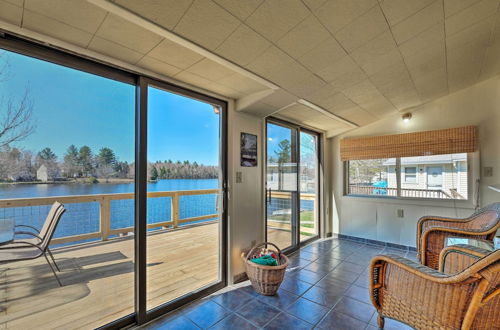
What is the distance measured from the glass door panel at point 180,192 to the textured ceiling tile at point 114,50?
0.38 m

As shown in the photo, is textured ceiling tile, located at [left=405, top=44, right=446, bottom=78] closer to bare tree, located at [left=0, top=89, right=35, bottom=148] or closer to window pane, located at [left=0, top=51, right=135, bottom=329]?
window pane, located at [left=0, top=51, right=135, bottom=329]

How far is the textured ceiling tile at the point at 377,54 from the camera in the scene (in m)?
1.89

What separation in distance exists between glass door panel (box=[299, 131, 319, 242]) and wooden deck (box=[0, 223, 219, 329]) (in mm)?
2084

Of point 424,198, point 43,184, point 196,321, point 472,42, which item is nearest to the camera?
point 43,184

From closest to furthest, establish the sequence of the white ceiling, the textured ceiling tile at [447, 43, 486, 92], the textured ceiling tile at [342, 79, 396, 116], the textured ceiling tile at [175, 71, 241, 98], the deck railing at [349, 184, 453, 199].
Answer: the white ceiling → the textured ceiling tile at [175, 71, 241, 98] → the textured ceiling tile at [447, 43, 486, 92] → the textured ceiling tile at [342, 79, 396, 116] → the deck railing at [349, 184, 453, 199]

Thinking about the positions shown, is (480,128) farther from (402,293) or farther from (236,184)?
(236,184)

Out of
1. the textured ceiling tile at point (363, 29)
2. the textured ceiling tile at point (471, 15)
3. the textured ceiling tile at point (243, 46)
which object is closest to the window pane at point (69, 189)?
the textured ceiling tile at point (243, 46)

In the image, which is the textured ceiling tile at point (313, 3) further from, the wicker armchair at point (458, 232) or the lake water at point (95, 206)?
the wicker armchair at point (458, 232)

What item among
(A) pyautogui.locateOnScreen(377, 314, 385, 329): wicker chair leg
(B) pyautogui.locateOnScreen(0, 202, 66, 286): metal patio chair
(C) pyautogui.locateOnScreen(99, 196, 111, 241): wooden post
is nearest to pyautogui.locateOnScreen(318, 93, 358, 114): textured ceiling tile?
(A) pyautogui.locateOnScreen(377, 314, 385, 329): wicker chair leg

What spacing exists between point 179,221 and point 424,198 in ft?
12.3

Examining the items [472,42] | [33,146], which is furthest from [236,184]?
[472,42]

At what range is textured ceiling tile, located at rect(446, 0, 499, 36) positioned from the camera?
1698 millimetres

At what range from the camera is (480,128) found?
3.23 m

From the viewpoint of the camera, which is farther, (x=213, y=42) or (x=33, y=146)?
(x=213, y=42)
